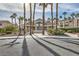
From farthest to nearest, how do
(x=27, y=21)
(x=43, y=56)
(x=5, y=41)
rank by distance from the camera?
(x=27, y=21) < (x=5, y=41) < (x=43, y=56)

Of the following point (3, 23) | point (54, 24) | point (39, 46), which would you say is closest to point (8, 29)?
point (3, 23)

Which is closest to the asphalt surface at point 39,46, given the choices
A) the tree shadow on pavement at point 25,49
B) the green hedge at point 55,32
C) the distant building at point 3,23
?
the tree shadow on pavement at point 25,49

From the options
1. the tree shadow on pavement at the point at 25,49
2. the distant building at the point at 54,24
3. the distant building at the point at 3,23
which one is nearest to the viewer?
the tree shadow on pavement at the point at 25,49

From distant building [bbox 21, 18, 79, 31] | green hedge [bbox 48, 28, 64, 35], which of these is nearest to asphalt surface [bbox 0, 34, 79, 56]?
green hedge [bbox 48, 28, 64, 35]

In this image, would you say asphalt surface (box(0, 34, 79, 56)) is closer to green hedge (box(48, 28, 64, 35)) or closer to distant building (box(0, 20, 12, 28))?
green hedge (box(48, 28, 64, 35))

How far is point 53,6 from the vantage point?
5.77 meters

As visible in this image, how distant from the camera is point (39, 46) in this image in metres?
5.54

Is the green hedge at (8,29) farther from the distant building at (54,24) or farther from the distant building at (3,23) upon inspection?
the distant building at (54,24)

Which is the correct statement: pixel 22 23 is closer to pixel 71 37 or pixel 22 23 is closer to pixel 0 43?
pixel 0 43

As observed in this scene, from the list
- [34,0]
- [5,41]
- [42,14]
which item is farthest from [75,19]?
[5,41]

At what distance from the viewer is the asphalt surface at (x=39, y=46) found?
5266 mm

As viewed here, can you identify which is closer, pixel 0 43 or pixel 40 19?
pixel 0 43

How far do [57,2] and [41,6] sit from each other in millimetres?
536

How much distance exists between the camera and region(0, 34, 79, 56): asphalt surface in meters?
5.27
